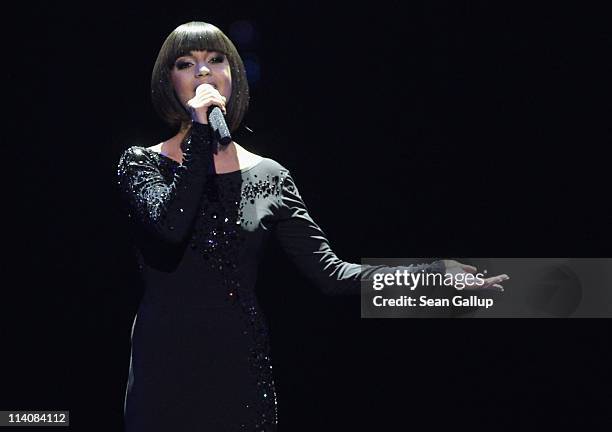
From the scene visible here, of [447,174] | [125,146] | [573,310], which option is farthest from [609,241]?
[125,146]

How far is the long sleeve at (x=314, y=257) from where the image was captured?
65.4 inches

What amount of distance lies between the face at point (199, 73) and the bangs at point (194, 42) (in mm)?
10

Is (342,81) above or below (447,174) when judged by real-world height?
above

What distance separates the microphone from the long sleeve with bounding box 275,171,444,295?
0.31 m

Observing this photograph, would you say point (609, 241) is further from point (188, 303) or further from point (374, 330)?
point (188, 303)

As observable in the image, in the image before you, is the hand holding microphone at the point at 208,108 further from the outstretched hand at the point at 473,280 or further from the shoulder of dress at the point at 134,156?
the outstretched hand at the point at 473,280

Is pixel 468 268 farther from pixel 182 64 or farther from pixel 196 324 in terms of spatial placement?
pixel 182 64

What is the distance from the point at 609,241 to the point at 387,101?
2.97ft

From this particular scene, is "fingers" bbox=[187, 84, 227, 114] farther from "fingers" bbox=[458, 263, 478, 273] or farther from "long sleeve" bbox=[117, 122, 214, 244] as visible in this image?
"fingers" bbox=[458, 263, 478, 273]

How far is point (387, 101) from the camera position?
8.46ft

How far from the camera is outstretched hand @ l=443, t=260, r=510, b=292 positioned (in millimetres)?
1604

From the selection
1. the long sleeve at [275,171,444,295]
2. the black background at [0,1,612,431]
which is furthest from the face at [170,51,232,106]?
the black background at [0,1,612,431]

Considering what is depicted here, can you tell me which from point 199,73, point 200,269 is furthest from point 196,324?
point 199,73

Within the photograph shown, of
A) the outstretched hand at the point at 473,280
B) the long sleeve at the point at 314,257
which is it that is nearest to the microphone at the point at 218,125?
the long sleeve at the point at 314,257
